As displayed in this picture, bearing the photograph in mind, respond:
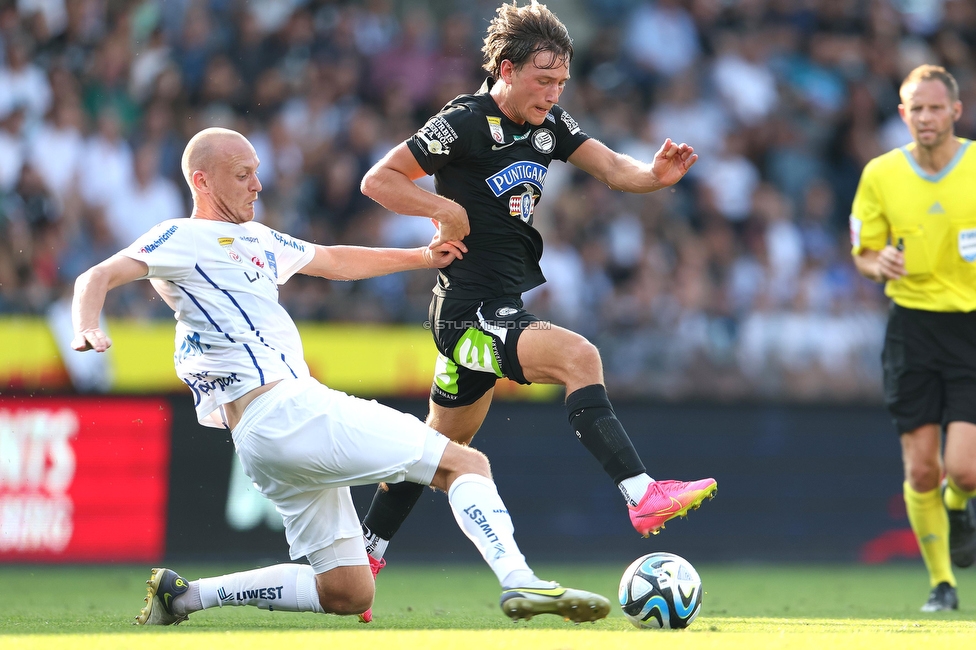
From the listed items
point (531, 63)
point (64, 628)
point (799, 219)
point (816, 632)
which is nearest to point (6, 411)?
point (64, 628)

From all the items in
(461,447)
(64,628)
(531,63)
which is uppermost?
(531,63)

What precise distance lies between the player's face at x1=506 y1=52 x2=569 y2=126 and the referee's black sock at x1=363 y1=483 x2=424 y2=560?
6.54 feet

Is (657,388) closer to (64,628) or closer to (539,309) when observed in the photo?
(539,309)

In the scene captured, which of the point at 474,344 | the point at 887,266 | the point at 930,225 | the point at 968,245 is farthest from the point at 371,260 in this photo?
the point at 968,245

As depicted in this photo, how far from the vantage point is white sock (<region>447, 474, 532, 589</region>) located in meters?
4.54

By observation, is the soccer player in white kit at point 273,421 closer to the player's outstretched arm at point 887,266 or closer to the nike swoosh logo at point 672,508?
the nike swoosh logo at point 672,508

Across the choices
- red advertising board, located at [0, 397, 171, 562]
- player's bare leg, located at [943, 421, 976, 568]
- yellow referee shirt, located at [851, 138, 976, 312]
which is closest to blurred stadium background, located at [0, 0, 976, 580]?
red advertising board, located at [0, 397, 171, 562]

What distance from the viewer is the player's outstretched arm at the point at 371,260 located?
5.45m

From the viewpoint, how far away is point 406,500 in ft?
20.0

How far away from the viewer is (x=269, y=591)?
529 cm

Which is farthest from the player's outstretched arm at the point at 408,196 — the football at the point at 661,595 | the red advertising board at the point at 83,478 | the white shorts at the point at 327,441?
the red advertising board at the point at 83,478

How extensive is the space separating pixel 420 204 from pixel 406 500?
158cm

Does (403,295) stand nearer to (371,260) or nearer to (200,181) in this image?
(371,260)

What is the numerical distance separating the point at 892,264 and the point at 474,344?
2.65 m
